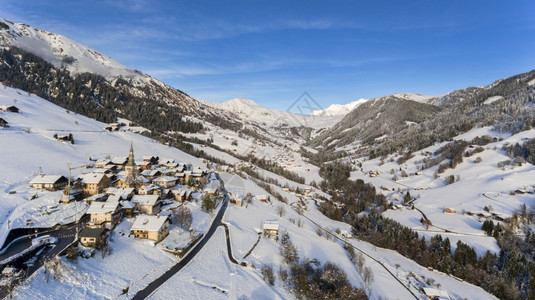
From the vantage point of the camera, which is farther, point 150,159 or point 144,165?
point 150,159

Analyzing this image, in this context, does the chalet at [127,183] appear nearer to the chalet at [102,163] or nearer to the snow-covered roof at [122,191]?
the snow-covered roof at [122,191]

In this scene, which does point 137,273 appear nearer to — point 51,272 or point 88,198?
point 51,272

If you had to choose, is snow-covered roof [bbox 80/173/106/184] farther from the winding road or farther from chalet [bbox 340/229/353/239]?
chalet [bbox 340/229/353/239]

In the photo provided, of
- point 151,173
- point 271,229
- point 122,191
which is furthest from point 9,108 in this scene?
point 271,229

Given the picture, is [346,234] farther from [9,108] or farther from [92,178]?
[9,108]

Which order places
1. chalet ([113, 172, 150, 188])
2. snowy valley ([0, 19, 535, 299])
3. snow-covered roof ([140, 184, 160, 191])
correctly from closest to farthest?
snowy valley ([0, 19, 535, 299])
snow-covered roof ([140, 184, 160, 191])
chalet ([113, 172, 150, 188])

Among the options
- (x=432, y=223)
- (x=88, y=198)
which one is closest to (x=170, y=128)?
(x=88, y=198)

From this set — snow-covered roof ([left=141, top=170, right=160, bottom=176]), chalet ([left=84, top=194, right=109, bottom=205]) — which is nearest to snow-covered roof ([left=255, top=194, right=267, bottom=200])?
snow-covered roof ([left=141, top=170, right=160, bottom=176])
